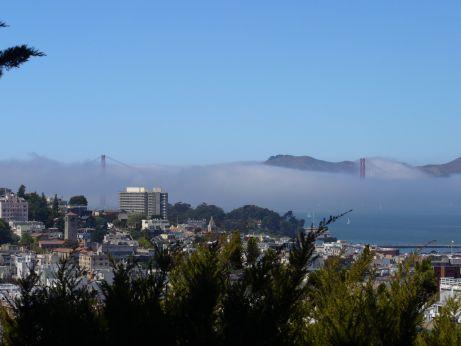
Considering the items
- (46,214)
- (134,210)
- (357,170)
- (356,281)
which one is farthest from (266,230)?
(357,170)

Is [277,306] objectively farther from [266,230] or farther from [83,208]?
[266,230]

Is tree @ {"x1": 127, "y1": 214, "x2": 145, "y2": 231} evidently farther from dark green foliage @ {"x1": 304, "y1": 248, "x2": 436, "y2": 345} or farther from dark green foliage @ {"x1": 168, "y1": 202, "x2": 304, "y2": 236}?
dark green foliage @ {"x1": 304, "y1": 248, "x2": 436, "y2": 345}

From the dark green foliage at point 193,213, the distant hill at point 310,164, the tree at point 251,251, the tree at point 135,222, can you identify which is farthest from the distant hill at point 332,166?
the tree at point 251,251

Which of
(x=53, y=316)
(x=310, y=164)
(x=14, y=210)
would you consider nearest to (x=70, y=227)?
(x=14, y=210)

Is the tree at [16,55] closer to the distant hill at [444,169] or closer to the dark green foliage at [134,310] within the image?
the dark green foliage at [134,310]

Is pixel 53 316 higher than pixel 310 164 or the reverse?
the reverse

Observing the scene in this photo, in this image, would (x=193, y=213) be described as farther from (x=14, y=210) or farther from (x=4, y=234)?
(x=4, y=234)
